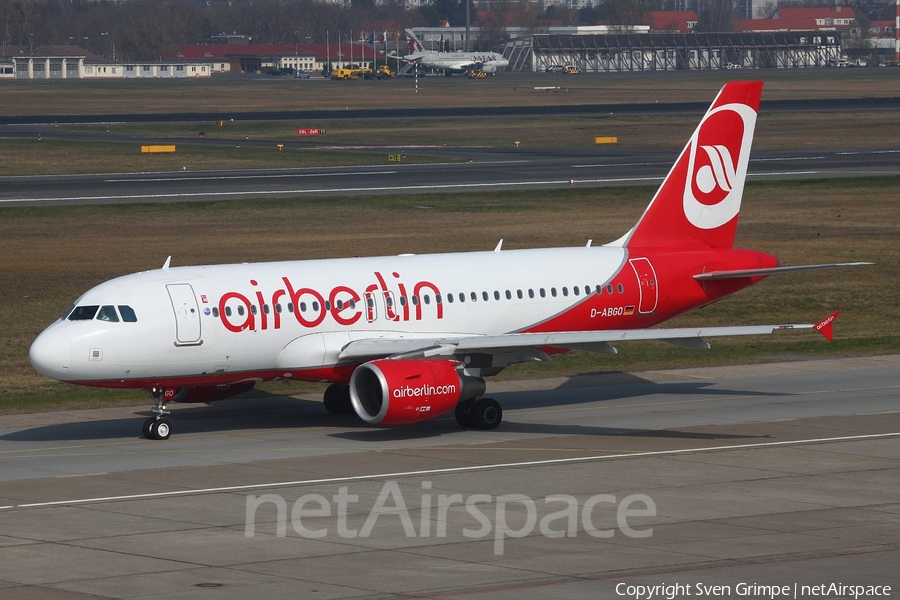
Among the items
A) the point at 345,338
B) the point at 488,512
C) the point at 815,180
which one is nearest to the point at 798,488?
the point at 488,512

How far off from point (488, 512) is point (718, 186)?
60.5 feet

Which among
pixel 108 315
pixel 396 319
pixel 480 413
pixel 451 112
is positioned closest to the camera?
pixel 108 315

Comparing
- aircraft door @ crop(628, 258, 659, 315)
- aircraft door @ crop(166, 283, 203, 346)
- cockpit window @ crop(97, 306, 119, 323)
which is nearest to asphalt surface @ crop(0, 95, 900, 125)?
aircraft door @ crop(628, 258, 659, 315)

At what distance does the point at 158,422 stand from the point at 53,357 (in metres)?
3.25

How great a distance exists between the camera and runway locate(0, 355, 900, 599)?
22016mm

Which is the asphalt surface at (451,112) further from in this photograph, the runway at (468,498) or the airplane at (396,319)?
the runway at (468,498)

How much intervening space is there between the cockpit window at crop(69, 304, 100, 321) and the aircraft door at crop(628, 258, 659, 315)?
1468 cm

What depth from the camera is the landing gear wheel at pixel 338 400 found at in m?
37.8

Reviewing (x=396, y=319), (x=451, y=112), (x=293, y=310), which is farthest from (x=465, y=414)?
(x=451, y=112)

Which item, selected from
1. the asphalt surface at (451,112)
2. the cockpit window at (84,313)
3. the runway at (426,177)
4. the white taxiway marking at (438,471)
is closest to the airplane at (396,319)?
the cockpit window at (84,313)

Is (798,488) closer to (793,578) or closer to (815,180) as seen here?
→ (793,578)

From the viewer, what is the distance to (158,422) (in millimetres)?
34406

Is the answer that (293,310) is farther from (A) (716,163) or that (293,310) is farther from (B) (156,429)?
(A) (716,163)

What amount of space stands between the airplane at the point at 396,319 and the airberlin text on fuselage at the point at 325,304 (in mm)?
34
